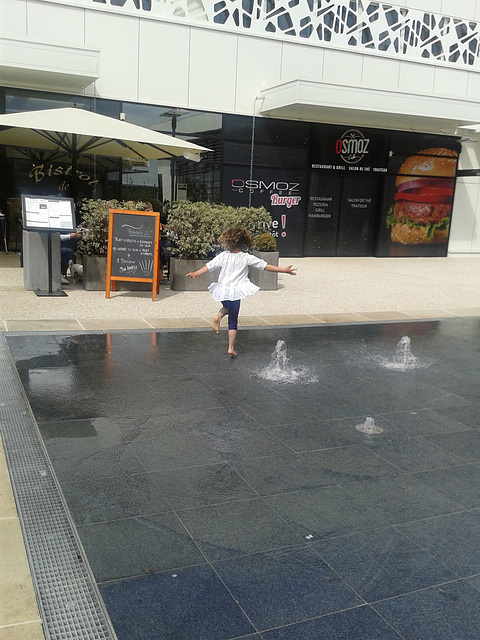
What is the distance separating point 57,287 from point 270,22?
10488 millimetres

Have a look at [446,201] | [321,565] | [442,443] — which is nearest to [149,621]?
[321,565]

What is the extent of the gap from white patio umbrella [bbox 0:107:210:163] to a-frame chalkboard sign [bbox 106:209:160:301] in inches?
68.3

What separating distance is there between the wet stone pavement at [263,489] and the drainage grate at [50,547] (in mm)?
77

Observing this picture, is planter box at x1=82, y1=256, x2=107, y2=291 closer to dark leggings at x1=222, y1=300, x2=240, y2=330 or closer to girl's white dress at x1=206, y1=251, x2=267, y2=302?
girl's white dress at x1=206, y1=251, x2=267, y2=302

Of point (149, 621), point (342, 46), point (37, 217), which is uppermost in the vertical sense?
point (342, 46)

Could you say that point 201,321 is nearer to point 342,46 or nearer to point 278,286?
point 278,286

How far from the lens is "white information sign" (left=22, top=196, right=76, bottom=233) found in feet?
32.0

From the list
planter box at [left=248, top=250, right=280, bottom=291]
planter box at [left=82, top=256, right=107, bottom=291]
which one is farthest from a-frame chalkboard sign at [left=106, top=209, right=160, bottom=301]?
planter box at [left=248, top=250, right=280, bottom=291]

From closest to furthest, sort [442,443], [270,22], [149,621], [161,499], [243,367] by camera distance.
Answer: [149,621]
[161,499]
[442,443]
[243,367]
[270,22]

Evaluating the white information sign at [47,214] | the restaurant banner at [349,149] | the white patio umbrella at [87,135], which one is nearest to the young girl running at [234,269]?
the white information sign at [47,214]

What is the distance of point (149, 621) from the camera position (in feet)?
8.72

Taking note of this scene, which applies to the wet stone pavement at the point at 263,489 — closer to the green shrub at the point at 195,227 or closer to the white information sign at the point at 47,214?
the white information sign at the point at 47,214

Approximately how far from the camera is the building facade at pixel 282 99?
1472 cm

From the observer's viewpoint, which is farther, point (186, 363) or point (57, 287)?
point (57, 287)
